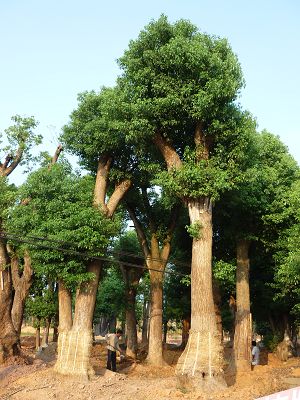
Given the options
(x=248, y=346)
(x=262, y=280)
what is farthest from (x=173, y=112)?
(x=262, y=280)

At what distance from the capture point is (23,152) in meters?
20.5

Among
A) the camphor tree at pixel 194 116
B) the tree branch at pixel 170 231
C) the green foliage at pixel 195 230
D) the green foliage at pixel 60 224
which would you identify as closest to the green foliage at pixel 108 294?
the tree branch at pixel 170 231

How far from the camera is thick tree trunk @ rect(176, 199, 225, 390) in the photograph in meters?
13.2

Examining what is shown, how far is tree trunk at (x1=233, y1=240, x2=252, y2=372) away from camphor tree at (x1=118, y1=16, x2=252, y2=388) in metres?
5.66

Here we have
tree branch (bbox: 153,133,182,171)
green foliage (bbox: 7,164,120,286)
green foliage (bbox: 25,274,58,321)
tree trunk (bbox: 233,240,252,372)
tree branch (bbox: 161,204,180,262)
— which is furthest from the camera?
green foliage (bbox: 25,274,58,321)

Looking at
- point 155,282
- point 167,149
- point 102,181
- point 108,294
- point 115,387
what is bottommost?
point 115,387

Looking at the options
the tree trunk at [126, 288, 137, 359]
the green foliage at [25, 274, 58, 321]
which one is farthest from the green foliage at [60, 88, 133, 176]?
the green foliage at [25, 274, 58, 321]

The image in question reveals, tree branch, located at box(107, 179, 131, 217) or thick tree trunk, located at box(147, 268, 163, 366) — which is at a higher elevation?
tree branch, located at box(107, 179, 131, 217)

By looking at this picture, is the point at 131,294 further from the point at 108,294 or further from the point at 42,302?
the point at 108,294

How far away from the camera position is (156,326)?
20.5 meters

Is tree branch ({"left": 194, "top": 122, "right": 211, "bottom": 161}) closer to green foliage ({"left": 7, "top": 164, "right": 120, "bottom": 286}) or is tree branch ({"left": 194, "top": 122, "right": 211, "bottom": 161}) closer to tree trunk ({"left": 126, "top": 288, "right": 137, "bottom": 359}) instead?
green foliage ({"left": 7, "top": 164, "right": 120, "bottom": 286})

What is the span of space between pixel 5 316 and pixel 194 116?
11396mm

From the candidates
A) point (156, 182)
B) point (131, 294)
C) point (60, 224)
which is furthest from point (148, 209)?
point (60, 224)

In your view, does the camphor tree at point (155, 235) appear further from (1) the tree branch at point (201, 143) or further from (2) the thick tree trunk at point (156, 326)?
(1) the tree branch at point (201, 143)
